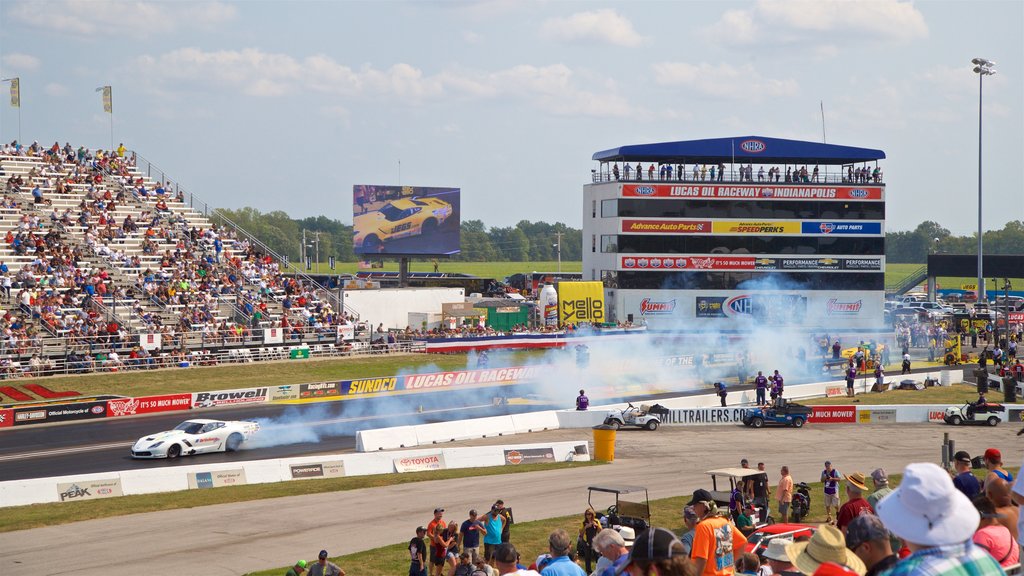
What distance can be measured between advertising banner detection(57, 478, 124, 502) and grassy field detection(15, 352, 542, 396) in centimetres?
1880

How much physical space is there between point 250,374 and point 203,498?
82.4 feet

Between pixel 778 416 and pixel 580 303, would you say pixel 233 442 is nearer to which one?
pixel 778 416

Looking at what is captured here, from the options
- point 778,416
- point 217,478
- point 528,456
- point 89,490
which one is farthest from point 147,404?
point 778,416

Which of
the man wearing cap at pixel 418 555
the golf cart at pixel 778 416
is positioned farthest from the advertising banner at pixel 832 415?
the man wearing cap at pixel 418 555

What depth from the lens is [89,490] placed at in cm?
2447

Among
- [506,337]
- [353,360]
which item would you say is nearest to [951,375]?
[506,337]

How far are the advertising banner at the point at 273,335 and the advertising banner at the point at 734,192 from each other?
27.9 metres

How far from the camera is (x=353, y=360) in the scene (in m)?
55.4

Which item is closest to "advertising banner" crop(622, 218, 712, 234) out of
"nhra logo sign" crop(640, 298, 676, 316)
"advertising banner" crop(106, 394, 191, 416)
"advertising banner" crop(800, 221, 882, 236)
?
"nhra logo sign" crop(640, 298, 676, 316)

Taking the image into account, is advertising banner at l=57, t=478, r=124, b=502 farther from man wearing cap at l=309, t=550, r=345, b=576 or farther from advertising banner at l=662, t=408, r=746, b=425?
advertising banner at l=662, t=408, r=746, b=425

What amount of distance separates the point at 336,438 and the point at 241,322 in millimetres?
19997

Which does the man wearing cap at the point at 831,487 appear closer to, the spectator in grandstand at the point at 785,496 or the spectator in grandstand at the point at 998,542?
the spectator in grandstand at the point at 785,496

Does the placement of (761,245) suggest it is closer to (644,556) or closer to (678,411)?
(678,411)

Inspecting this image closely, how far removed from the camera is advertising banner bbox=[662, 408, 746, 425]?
129 feet
